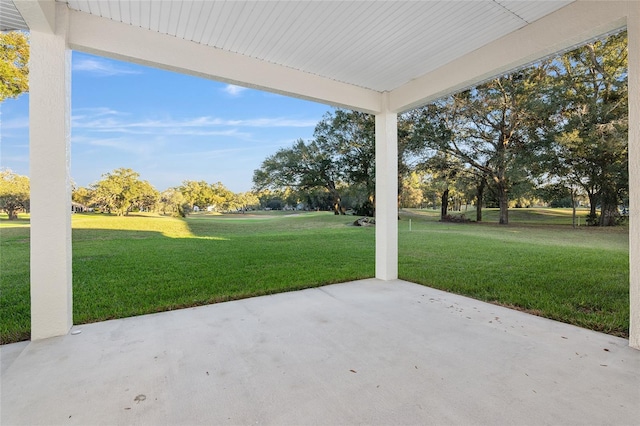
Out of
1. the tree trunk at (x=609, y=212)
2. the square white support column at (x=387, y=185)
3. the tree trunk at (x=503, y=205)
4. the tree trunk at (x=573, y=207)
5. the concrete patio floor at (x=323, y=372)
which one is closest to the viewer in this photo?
the concrete patio floor at (x=323, y=372)

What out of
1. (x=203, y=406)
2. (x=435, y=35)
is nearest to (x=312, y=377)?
(x=203, y=406)

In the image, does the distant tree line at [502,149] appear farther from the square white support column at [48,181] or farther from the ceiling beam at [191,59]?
the square white support column at [48,181]

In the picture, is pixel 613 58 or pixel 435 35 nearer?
pixel 435 35

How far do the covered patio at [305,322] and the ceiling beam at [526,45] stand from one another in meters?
0.01

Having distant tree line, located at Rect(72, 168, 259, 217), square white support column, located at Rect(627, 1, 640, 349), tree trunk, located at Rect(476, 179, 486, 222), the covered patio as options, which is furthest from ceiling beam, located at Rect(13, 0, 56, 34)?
tree trunk, located at Rect(476, 179, 486, 222)

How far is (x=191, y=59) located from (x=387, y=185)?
2.61 meters

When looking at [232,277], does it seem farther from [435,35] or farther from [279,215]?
[435,35]

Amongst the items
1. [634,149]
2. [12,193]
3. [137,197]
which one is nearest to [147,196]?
[137,197]

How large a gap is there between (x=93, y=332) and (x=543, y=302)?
167 inches

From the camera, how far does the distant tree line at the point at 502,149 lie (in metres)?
4.82

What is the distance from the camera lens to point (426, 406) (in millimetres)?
1337

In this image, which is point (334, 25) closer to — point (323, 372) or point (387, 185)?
point (387, 185)

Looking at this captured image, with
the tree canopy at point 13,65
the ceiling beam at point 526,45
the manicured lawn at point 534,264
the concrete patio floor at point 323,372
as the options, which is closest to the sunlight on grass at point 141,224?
the tree canopy at point 13,65

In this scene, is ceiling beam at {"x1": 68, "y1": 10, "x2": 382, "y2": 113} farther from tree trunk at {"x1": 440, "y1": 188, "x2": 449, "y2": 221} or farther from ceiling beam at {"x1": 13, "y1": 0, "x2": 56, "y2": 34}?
tree trunk at {"x1": 440, "y1": 188, "x2": 449, "y2": 221}
